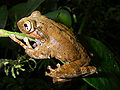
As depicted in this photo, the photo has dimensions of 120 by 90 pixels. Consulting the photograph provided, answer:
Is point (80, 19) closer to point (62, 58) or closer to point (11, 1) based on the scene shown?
point (11, 1)

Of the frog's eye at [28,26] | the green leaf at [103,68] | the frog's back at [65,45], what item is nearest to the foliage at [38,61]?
the green leaf at [103,68]

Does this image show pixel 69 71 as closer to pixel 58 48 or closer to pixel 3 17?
pixel 58 48

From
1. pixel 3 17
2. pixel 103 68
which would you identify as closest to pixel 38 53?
pixel 3 17

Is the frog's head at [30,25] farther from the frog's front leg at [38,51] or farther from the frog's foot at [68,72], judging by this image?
the frog's foot at [68,72]

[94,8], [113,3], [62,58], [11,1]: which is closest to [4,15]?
[62,58]

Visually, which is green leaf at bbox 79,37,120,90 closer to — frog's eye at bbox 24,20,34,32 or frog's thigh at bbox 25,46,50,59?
frog's thigh at bbox 25,46,50,59

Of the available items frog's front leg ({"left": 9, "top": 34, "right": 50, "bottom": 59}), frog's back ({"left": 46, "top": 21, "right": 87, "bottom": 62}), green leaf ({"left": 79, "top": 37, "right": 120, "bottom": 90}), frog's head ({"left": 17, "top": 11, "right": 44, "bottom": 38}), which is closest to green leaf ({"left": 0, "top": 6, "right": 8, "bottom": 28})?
frog's head ({"left": 17, "top": 11, "right": 44, "bottom": 38})
